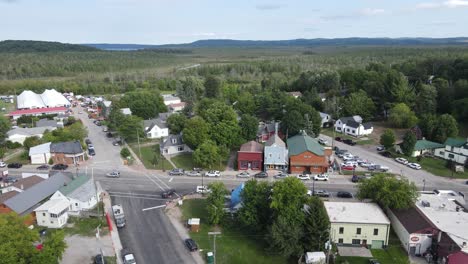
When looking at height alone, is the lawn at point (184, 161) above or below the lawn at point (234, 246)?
above

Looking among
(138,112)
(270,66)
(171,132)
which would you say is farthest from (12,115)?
(270,66)

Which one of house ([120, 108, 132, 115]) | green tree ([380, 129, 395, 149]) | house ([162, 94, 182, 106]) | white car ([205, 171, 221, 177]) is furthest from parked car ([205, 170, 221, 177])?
house ([162, 94, 182, 106])

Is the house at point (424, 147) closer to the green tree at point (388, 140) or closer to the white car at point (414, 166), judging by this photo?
the green tree at point (388, 140)

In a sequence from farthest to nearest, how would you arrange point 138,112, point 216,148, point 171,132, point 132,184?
point 138,112
point 171,132
point 216,148
point 132,184

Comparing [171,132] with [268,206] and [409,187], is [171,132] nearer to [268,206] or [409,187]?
[268,206]

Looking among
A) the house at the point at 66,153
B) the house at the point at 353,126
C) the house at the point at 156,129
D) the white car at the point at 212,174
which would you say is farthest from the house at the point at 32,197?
the house at the point at 353,126

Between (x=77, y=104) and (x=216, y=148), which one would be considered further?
(x=77, y=104)
